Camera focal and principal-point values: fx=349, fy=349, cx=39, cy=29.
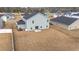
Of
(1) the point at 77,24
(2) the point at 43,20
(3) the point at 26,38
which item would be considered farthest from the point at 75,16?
(3) the point at 26,38

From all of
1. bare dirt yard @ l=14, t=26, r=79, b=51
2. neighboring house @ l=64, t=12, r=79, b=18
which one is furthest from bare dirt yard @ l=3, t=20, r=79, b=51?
neighboring house @ l=64, t=12, r=79, b=18

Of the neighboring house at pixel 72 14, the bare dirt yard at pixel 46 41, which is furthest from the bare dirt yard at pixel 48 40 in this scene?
the neighboring house at pixel 72 14

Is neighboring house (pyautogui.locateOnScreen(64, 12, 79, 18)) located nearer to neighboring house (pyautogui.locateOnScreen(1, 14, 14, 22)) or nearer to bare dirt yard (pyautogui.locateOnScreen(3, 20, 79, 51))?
bare dirt yard (pyautogui.locateOnScreen(3, 20, 79, 51))

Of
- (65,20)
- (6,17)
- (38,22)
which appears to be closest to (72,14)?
(65,20)

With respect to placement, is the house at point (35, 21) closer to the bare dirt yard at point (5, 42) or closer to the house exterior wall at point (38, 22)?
the house exterior wall at point (38, 22)
